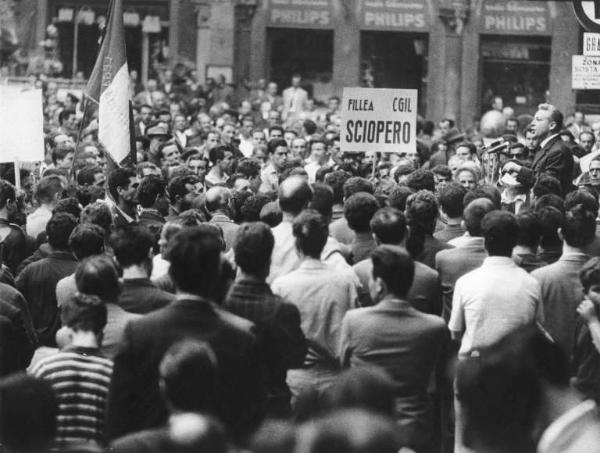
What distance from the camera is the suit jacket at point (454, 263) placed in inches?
330

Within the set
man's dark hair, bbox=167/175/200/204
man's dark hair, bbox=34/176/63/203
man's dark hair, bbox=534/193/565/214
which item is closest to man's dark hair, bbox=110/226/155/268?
man's dark hair, bbox=534/193/565/214

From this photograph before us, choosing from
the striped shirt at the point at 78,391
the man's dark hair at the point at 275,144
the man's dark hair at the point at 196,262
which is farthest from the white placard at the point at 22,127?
the man's dark hair at the point at 196,262

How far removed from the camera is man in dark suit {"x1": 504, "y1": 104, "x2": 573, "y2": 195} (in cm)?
1277

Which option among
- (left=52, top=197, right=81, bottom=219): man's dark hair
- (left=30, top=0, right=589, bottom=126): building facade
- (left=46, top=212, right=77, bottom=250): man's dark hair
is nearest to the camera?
(left=46, top=212, right=77, bottom=250): man's dark hair

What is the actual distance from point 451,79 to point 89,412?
25289 millimetres

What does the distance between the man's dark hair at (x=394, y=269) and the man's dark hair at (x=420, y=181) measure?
4175mm

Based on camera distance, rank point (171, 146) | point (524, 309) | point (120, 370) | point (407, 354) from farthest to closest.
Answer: point (171, 146) < point (524, 309) < point (407, 354) < point (120, 370)

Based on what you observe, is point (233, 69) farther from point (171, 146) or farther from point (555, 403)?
point (555, 403)

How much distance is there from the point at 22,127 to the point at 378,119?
3398mm

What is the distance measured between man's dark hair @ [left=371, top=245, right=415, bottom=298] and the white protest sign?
284 inches

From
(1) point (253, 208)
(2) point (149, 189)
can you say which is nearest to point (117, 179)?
A: (2) point (149, 189)

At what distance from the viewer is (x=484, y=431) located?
5539 millimetres

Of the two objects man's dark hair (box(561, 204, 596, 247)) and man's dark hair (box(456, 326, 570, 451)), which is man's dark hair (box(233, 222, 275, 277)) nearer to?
man's dark hair (box(456, 326, 570, 451))

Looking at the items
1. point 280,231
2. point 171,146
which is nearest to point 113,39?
point 171,146
